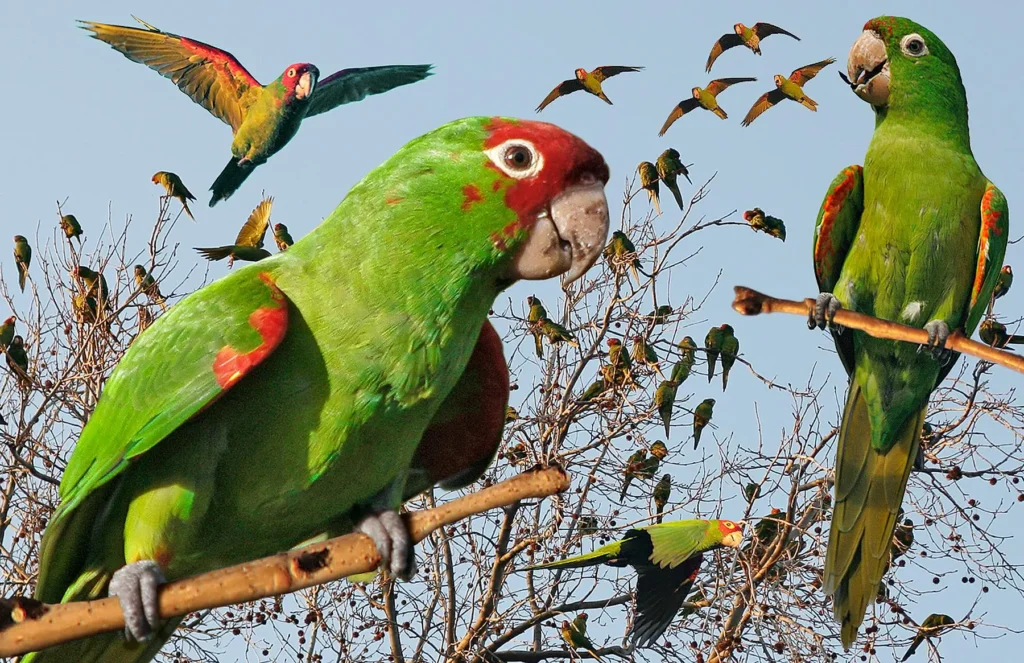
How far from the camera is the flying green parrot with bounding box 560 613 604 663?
7527 millimetres

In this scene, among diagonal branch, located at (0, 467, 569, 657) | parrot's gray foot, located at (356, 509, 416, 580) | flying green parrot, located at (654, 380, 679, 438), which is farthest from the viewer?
flying green parrot, located at (654, 380, 679, 438)

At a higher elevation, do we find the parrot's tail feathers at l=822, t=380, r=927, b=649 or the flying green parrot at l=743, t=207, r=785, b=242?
the flying green parrot at l=743, t=207, r=785, b=242

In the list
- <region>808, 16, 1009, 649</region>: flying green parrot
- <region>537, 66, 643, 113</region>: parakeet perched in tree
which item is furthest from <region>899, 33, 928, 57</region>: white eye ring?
<region>537, 66, 643, 113</region>: parakeet perched in tree

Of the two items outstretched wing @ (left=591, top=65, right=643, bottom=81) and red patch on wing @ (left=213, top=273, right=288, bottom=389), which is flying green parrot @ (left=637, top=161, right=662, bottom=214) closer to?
outstretched wing @ (left=591, top=65, right=643, bottom=81)

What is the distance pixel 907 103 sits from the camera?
5.54 meters

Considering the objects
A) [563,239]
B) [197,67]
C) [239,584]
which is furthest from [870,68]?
[197,67]

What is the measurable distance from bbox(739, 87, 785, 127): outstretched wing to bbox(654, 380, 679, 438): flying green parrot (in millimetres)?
2081

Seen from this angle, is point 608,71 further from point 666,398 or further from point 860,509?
point 860,509

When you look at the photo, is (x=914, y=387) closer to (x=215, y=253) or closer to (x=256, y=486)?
(x=215, y=253)

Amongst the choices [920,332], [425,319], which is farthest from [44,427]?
[920,332]

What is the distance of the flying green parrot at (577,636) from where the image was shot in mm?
7527

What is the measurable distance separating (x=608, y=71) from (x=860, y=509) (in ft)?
10.1

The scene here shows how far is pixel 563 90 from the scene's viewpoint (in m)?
6.89

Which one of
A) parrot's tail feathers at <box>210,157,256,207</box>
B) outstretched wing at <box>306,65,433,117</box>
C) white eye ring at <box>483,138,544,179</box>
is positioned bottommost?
white eye ring at <box>483,138,544,179</box>
